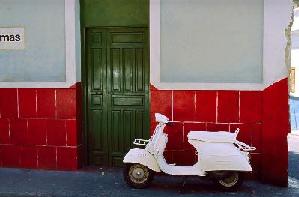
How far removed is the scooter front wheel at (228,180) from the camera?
6652 millimetres

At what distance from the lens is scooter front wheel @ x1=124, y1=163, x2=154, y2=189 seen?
6.84 m

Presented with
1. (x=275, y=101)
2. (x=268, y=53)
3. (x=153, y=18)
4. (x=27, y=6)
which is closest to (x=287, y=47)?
(x=268, y=53)

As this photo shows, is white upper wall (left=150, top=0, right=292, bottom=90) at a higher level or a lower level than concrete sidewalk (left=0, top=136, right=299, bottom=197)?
higher

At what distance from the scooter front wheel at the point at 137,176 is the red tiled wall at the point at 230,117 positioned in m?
0.79

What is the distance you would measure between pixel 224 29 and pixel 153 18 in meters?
1.15

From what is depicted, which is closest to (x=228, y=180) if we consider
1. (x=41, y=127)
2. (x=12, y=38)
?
(x=41, y=127)

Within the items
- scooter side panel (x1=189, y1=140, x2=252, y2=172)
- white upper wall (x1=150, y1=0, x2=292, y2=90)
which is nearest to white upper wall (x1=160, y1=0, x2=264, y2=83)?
white upper wall (x1=150, y1=0, x2=292, y2=90)

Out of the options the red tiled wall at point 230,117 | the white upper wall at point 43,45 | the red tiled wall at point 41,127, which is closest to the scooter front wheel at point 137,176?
the red tiled wall at point 230,117

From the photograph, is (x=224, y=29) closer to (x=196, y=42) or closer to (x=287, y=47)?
(x=196, y=42)

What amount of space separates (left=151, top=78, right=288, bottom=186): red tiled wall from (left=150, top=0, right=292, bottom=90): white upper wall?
0.16 meters

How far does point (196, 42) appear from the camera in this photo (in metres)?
7.45

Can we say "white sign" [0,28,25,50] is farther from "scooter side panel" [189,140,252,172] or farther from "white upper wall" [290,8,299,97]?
"white upper wall" [290,8,299,97]

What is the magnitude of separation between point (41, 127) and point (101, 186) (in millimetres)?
1662

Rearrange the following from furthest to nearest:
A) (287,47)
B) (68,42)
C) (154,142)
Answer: (68,42)
(287,47)
(154,142)
